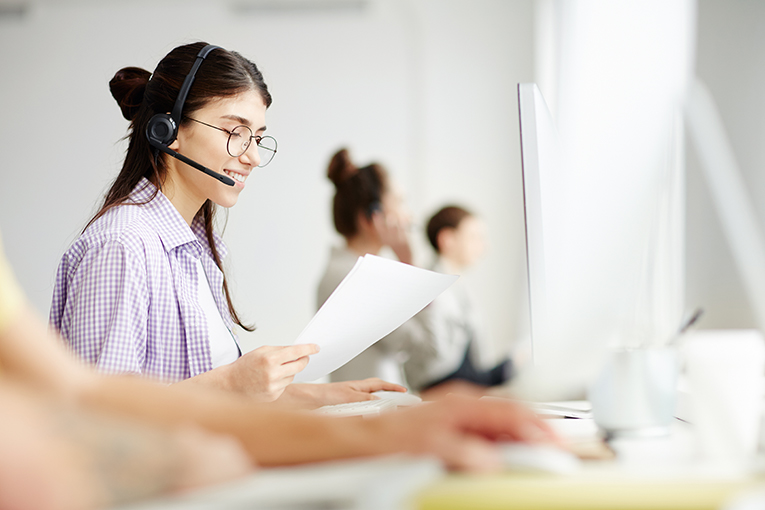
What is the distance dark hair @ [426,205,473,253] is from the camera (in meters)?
3.29

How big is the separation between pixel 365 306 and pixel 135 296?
0.36m

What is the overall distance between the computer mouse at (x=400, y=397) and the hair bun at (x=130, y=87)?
0.77m

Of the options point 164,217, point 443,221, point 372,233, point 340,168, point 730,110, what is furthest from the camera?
point 443,221

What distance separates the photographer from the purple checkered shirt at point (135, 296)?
2.94 feet

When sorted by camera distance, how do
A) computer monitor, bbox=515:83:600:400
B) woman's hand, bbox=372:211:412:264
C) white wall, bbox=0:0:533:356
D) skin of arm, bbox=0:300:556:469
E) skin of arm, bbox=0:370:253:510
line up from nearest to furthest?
1. skin of arm, bbox=0:370:253:510
2. skin of arm, bbox=0:300:556:469
3. computer monitor, bbox=515:83:600:400
4. woman's hand, bbox=372:211:412:264
5. white wall, bbox=0:0:533:356

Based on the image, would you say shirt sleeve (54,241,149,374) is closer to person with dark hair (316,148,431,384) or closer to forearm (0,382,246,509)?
forearm (0,382,246,509)

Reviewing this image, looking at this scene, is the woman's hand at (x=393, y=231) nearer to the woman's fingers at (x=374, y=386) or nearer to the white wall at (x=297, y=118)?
the white wall at (x=297, y=118)

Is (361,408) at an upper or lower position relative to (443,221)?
lower

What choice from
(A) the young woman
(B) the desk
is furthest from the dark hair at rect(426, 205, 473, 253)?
(B) the desk

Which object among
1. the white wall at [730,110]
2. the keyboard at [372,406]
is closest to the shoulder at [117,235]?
the keyboard at [372,406]

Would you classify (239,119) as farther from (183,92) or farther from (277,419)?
(277,419)

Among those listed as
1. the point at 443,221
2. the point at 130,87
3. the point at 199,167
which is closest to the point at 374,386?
the point at 199,167

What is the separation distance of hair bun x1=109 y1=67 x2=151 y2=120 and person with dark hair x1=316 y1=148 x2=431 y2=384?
1159mm

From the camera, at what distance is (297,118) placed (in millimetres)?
3971
